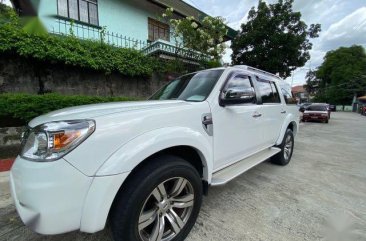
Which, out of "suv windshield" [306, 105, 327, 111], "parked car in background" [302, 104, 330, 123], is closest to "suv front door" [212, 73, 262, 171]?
"parked car in background" [302, 104, 330, 123]

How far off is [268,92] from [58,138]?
351 cm

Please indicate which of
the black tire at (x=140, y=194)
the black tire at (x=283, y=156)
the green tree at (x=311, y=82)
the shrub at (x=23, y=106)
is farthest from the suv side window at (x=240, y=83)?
the green tree at (x=311, y=82)

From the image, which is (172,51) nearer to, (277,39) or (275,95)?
(275,95)

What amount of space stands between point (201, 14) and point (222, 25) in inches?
128

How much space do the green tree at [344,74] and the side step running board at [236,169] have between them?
53.6 metres

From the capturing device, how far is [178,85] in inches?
130

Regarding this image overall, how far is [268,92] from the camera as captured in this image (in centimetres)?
399

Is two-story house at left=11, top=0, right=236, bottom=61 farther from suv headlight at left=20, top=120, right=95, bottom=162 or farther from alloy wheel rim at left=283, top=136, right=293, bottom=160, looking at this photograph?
suv headlight at left=20, top=120, right=95, bottom=162

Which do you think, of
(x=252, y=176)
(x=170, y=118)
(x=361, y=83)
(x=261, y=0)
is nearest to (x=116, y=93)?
(x=252, y=176)

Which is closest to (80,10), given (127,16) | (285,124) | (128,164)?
(127,16)

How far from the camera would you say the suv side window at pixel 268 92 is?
3701 millimetres

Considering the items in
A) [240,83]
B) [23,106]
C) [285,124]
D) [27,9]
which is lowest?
[285,124]

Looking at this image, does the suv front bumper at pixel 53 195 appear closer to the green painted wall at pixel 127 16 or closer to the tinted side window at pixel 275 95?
the tinted side window at pixel 275 95

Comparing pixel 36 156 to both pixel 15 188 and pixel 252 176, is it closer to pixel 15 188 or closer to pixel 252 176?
pixel 15 188
